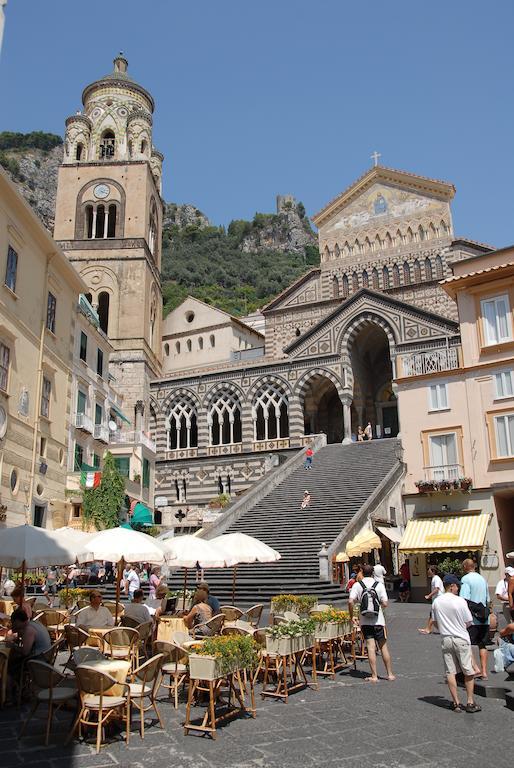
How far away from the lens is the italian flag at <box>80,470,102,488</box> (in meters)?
25.0

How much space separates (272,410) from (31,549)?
29108mm

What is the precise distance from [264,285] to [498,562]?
79.9 metres

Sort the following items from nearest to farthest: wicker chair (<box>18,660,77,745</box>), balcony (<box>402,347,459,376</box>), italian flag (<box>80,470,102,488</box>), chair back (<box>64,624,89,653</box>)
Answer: wicker chair (<box>18,660,77,745</box>) → chair back (<box>64,624,89,653</box>) → balcony (<box>402,347,459,376</box>) → italian flag (<box>80,470,102,488</box>)

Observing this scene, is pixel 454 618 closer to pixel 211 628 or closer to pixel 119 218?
pixel 211 628

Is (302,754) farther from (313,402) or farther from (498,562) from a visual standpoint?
(313,402)

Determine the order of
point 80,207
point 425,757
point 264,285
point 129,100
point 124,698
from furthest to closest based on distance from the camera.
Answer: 1. point 264,285
2. point 129,100
3. point 80,207
4. point 124,698
5. point 425,757

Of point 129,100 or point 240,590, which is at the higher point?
point 129,100

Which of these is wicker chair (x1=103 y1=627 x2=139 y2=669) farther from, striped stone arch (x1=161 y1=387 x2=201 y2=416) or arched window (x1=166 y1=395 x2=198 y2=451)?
striped stone arch (x1=161 y1=387 x2=201 y2=416)

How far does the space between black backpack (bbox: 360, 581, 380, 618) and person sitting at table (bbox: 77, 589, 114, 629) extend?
388 centimetres

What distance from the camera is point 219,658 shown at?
7.25 m

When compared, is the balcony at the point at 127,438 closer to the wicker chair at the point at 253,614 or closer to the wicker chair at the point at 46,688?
the wicker chair at the point at 253,614

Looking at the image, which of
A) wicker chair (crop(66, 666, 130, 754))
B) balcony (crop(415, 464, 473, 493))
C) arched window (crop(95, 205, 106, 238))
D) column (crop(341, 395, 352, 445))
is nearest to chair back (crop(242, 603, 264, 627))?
wicker chair (crop(66, 666, 130, 754))

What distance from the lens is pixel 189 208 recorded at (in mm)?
130125

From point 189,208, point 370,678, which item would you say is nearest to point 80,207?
point 370,678
